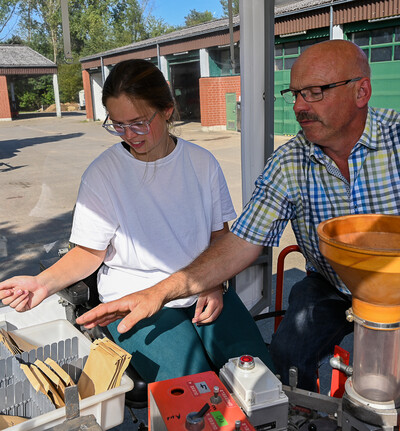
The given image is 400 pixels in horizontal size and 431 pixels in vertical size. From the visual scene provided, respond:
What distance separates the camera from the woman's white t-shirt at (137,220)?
5.82 feet

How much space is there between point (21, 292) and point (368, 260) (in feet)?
3.88

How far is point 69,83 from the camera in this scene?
1378 inches

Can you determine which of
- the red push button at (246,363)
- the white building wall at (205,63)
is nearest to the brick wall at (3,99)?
the white building wall at (205,63)

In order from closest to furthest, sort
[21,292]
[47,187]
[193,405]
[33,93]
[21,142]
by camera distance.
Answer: [193,405]
[21,292]
[47,187]
[21,142]
[33,93]

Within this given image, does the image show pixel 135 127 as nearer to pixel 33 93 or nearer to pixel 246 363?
pixel 246 363

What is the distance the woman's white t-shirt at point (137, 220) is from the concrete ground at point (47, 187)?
328mm

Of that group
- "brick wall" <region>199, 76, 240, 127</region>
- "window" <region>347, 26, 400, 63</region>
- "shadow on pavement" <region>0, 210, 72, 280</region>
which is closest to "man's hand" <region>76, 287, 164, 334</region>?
"shadow on pavement" <region>0, 210, 72, 280</region>

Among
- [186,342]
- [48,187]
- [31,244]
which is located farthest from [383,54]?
[186,342]

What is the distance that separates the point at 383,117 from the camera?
172cm

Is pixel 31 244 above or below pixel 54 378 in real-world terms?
below

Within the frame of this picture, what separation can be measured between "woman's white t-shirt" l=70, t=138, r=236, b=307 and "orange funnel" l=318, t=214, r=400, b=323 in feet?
2.93

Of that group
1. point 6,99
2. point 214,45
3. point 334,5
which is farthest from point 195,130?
point 6,99

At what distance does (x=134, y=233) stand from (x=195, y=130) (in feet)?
54.7

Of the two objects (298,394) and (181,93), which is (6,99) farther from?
(298,394)
